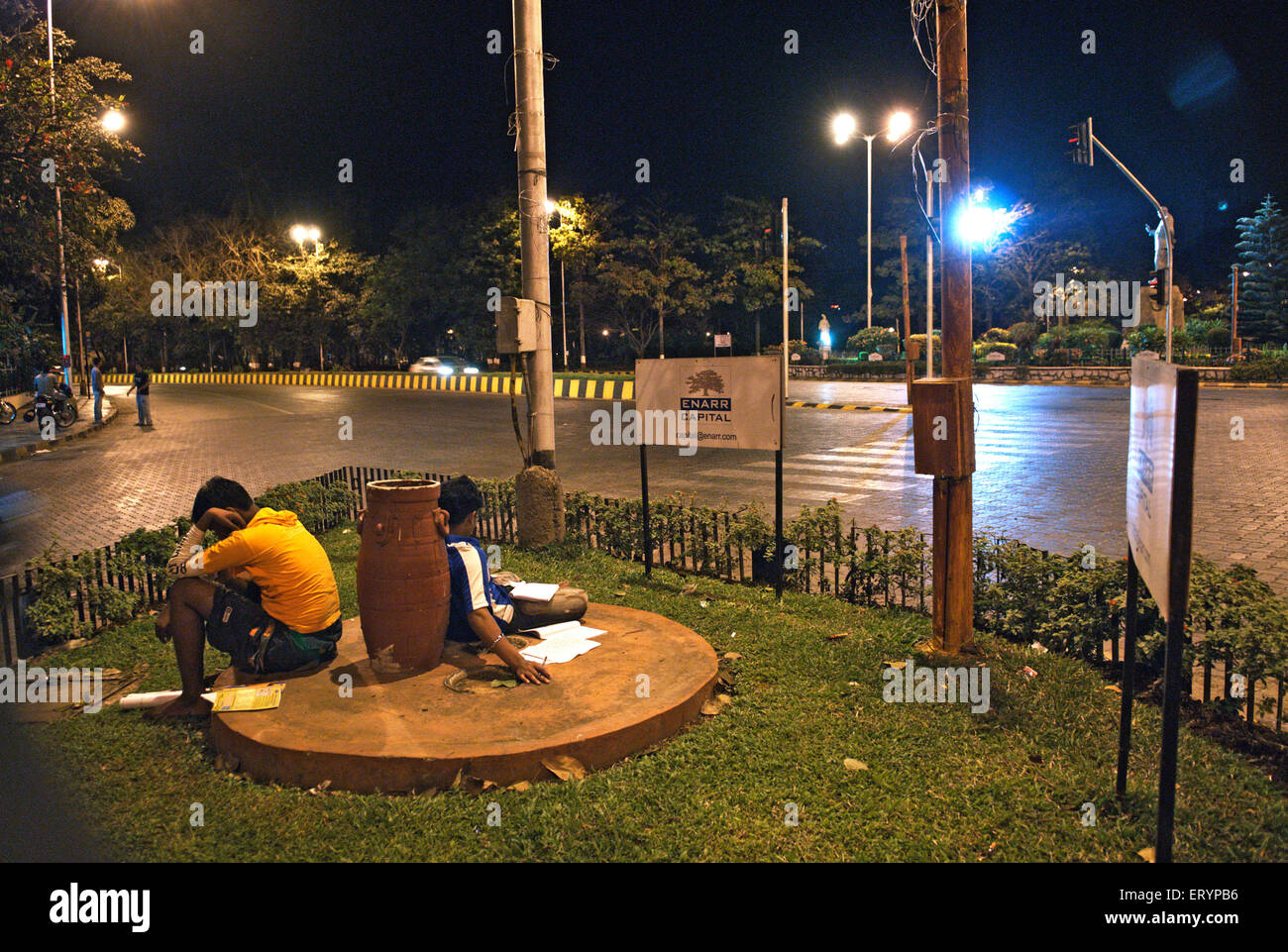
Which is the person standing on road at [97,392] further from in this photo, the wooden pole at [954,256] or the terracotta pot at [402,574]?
the wooden pole at [954,256]

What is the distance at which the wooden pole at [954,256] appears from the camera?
538 cm

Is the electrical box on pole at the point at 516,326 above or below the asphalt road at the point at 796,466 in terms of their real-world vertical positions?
above

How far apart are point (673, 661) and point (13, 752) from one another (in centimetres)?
352

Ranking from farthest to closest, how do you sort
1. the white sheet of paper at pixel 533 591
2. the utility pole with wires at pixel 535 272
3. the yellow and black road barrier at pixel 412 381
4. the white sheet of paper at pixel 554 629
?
the yellow and black road barrier at pixel 412 381 < the utility pole with wires at pixel 535 272 < the white sheet of paper at pixel 533 591 < the white sheet of paper at pixel 554 629

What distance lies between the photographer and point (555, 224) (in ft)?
157

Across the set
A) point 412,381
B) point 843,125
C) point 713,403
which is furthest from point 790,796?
point 412,381

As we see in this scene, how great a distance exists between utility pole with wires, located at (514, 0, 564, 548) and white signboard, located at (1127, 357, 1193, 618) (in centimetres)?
596

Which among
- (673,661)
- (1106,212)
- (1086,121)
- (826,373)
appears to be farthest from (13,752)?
(1106,212)

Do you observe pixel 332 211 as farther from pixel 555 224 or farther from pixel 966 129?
pixel 966 129

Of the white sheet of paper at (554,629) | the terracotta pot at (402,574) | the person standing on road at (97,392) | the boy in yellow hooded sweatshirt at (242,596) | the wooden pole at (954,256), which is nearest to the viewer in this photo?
the terracotta pot at (402,574)

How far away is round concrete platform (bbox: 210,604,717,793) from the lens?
13.3 feet

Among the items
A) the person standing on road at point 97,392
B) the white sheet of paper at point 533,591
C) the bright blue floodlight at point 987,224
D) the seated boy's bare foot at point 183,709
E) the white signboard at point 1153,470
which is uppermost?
the bright blue floodlight at point 987,224

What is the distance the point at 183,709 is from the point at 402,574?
1.49m

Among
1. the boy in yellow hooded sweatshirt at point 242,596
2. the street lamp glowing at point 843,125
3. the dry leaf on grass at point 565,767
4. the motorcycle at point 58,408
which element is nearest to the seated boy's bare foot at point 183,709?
the boy in yellow hooded sweatshirt at point 242,596
